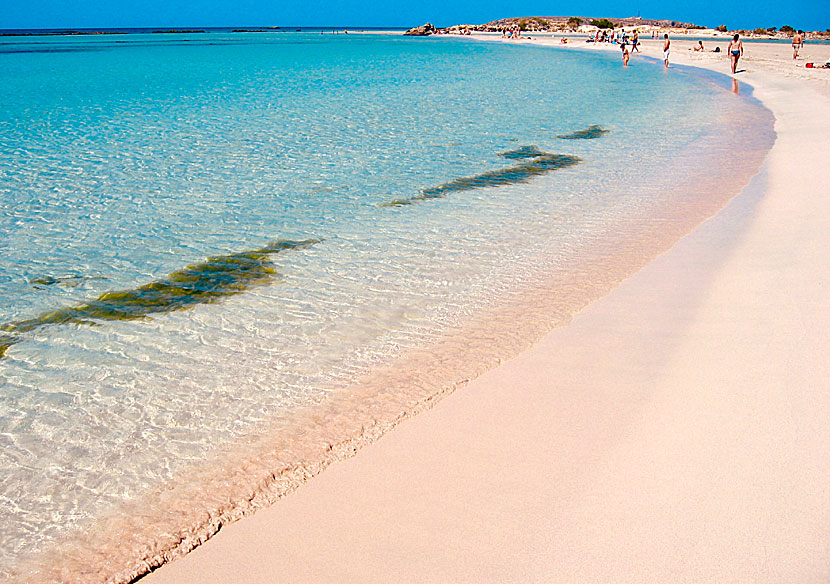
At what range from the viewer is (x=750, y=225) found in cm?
859

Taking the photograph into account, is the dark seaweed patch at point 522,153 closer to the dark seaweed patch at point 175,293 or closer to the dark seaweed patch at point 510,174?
the dark seaweed patch at point 510,174

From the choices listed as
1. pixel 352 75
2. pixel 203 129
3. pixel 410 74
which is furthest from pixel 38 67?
pixel 203 129

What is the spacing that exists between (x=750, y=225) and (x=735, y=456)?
18.9 feet

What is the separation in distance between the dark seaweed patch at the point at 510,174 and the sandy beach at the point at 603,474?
5.49 meters

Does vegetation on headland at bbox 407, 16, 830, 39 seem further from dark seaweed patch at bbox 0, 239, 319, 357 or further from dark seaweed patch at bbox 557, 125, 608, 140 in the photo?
dark seaweed patch at bbox 0, 239, 319, 357

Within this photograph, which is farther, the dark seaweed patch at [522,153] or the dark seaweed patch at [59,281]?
the dark seaweed patch at [522,153]

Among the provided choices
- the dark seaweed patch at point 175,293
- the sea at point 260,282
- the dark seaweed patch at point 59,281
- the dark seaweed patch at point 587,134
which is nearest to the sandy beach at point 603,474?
the sea at point 260,282

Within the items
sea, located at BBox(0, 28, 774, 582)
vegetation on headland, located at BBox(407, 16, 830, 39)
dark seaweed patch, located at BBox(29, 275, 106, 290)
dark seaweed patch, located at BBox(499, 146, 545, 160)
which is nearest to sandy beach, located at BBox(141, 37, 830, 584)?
sea, located at BBox(0, 28, 774, 582)

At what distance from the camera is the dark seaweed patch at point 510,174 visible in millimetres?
11016

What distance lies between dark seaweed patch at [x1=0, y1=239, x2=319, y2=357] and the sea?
3 cm

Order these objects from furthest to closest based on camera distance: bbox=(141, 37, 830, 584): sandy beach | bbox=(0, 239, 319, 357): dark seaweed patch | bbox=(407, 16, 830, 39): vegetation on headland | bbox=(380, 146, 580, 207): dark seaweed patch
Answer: bbox=(407, 16, 830, 39): vegetation on headland, bbox=(380, 146, 580, 207): dark seaweed patch, bbox=(0, 239, 319, 357): dark seaweed patch, bbox=(141, 37, 830, 584): sandy beach

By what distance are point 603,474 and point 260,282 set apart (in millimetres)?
4646

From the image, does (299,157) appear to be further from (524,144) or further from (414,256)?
(414,256)

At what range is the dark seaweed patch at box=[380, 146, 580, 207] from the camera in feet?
36.1
